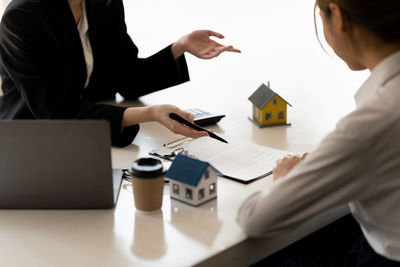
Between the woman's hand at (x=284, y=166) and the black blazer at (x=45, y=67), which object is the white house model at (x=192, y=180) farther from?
the black blazer at (x=45, y=67)

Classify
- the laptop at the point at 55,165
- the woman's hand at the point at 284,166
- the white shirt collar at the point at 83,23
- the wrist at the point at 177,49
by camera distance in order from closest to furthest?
the laptop at the point at 55,165 < the woman's hand at the point at 284,166 < the white shirt collar at the point at 83,23 < the wrist at the point at 177,49

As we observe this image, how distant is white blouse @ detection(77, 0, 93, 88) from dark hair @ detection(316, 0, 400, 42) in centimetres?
97

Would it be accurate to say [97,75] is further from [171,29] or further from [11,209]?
[171,29]

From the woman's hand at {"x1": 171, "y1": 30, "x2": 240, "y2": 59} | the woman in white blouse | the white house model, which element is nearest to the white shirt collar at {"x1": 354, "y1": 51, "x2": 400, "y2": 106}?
the woman in white blouse

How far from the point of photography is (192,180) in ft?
3.69

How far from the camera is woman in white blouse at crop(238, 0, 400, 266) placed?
37.0 inches

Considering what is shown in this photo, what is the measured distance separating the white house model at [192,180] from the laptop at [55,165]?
14 cm

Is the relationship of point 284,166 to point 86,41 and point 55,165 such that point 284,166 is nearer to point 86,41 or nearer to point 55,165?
point 55,165

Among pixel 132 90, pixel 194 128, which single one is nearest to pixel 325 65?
pixel 132 90

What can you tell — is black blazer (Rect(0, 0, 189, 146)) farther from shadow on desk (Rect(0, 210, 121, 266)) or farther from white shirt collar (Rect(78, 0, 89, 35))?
shadow on desk (Rect(0, 210, 121, 266))

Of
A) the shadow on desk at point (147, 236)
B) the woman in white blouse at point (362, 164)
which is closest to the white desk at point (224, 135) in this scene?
the shadow on desk at point (147, 236)

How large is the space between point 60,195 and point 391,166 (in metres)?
0.67

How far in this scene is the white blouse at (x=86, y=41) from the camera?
69.6 inches

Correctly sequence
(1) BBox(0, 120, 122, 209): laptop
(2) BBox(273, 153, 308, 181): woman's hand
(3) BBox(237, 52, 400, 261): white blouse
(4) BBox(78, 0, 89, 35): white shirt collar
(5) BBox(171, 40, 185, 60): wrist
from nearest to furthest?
1. (3) BBox(237, 52, 400, 261): white blouse
2. (1) BBox(0, 120, 122, 209): laptop
3. (2) BBox(273, 153, 308, 181): woman's hand
4. (4) BBox(78, 0, 89, 35): white shirt collar
5. (5) BBox(171, 40, 185, 60): wrist
